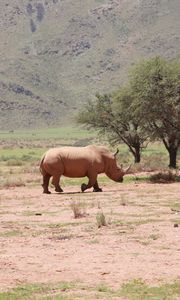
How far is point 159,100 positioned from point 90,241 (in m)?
18.8

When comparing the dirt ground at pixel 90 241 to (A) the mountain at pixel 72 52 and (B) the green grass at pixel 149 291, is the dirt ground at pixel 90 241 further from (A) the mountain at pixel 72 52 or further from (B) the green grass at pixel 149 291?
(A) the mountain at pixel 72 52

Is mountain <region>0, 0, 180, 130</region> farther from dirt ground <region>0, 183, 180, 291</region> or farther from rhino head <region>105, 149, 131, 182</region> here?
dirt ground <region>0, 183, 180, 291</region>

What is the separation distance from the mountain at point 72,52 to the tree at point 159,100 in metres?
103

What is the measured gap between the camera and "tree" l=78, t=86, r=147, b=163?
40.8m

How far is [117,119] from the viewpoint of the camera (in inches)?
1656

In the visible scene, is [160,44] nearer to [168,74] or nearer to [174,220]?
[168,74]

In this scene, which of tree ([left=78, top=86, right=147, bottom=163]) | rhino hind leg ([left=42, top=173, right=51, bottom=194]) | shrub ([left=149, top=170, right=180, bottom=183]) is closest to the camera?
rhino hind leg ([left=42, top=173, right=51, bottom=194])

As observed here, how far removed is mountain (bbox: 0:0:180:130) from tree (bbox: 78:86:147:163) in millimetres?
92537

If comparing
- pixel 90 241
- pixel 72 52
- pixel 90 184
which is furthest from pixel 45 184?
pixel 72 52

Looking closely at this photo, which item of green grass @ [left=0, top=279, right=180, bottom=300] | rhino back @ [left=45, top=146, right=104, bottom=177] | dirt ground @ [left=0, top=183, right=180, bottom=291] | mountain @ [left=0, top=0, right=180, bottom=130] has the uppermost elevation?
green grass @ [left=0, top=279, right=180, bottom=300]

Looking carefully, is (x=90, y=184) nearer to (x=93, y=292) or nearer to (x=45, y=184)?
(x=45, y=184)

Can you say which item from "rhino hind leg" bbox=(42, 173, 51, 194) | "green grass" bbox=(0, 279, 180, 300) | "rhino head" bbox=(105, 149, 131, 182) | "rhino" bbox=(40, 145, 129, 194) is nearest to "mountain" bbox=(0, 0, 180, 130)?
"rhino head" bbox=(105, 149, 131, 182)

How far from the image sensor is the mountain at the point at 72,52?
144875 millimetres

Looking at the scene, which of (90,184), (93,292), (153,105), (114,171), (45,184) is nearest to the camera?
(93,292)
